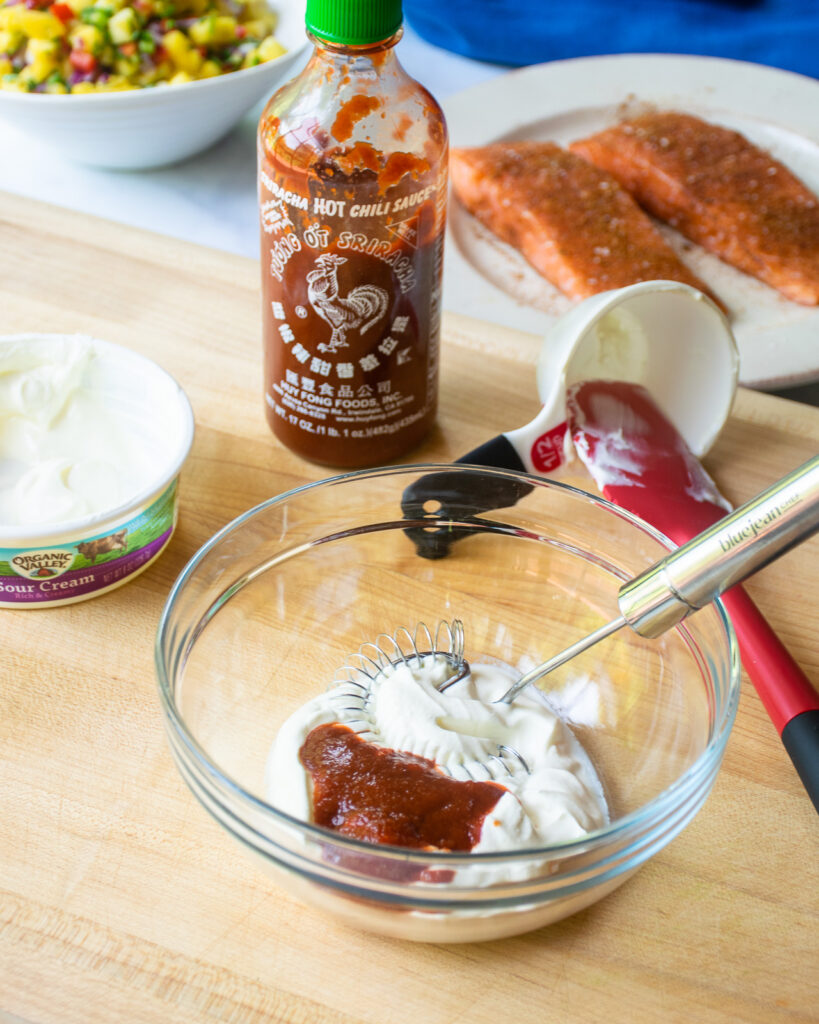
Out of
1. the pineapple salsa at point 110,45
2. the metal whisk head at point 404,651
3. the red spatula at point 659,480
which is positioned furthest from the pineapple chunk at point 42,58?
the metal whisk head at point 404,651

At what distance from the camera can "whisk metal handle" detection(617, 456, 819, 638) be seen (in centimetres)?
66

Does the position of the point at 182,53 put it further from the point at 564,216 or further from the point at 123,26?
the point at 564,216

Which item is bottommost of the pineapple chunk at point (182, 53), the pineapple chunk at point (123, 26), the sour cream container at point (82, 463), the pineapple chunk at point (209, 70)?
the sour cream container at point (82, 463)

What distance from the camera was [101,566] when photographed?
3.03 feet

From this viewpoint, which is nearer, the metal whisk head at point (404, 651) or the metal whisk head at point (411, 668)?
the metal whisk head at point (411, 668)

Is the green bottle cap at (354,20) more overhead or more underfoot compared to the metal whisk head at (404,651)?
more overhead

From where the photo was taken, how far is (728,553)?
685 millimetres

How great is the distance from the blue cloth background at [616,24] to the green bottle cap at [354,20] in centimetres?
124

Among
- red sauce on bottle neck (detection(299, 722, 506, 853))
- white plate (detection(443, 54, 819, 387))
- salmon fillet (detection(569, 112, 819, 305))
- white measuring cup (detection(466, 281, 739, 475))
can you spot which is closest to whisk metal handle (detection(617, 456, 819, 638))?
red sauce on bottle neck (detection(299, 722, 506, 853))

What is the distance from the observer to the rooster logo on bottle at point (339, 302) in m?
0.93

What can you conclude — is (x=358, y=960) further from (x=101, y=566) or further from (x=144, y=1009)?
(x=101, y=566)

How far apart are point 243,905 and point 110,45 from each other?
4.26 ft

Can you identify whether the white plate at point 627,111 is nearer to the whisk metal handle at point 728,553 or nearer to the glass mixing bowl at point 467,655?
the glass mixing bowl at point 467,655

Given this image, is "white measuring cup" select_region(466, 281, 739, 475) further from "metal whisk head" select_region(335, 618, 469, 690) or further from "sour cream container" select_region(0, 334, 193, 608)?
"sour cream container" select_region(0, 334, 193, 608)
